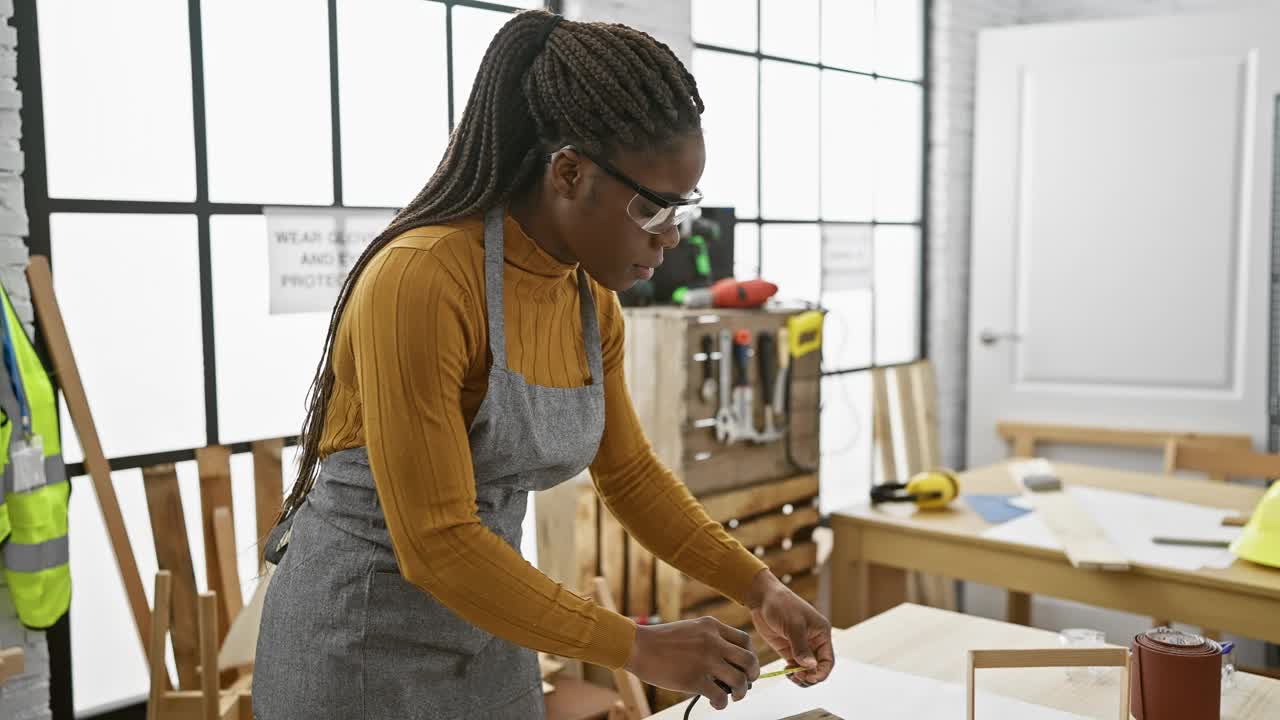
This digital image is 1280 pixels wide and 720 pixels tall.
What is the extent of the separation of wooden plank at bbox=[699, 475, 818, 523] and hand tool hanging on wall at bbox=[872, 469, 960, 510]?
265mm

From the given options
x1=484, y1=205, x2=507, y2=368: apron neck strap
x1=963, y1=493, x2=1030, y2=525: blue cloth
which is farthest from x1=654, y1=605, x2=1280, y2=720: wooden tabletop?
x1=963, y1=493, x2=1030, y2=525: blue cloth

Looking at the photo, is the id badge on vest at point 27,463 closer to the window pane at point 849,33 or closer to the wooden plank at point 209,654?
the wooden plank at point 209,654

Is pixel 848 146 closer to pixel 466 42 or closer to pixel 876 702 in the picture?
pixel 466 42

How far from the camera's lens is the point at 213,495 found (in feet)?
7.79

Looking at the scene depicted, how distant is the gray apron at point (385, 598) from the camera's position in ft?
4.06

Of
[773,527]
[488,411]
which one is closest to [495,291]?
[488,411]

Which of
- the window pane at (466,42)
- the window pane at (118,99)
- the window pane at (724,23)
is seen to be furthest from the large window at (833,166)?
the window pane at (118,99)

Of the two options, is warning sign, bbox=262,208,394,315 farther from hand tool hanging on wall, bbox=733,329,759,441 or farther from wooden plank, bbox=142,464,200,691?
hand tool hanging on wall, bbox=733,329,759,441

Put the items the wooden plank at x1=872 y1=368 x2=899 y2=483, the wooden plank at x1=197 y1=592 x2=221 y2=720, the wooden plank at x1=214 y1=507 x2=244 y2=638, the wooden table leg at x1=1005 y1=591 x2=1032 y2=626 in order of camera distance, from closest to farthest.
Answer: the wooden plank at x1=197 y1=592 x2=221 y2=720 < the wooden plank at x1=214 y1=507 x2=244 y2=638 < the wooden table leg at x1=1005 y1=591 x2=1032 y2=626 < the wooden plank at x1=872 y1=368 x2=899 y2=483

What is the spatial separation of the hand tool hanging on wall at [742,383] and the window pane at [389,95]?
91 centimetres

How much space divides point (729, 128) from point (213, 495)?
2006 millimetres

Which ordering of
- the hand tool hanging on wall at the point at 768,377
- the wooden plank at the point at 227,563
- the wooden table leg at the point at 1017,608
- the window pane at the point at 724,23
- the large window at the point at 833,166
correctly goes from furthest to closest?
the large window at the point at 833,166 < the window pane at the point at 724,23 < the wooden table leg at the point at 1017,608 < the hand tool hanging on wall at the point at 768,377 < the wooden plank at the point at 227,563

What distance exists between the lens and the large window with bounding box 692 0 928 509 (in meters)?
3.65

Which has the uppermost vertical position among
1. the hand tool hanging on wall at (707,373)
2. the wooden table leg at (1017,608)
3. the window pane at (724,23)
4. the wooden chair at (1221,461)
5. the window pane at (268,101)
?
the window pane at (724,23)
